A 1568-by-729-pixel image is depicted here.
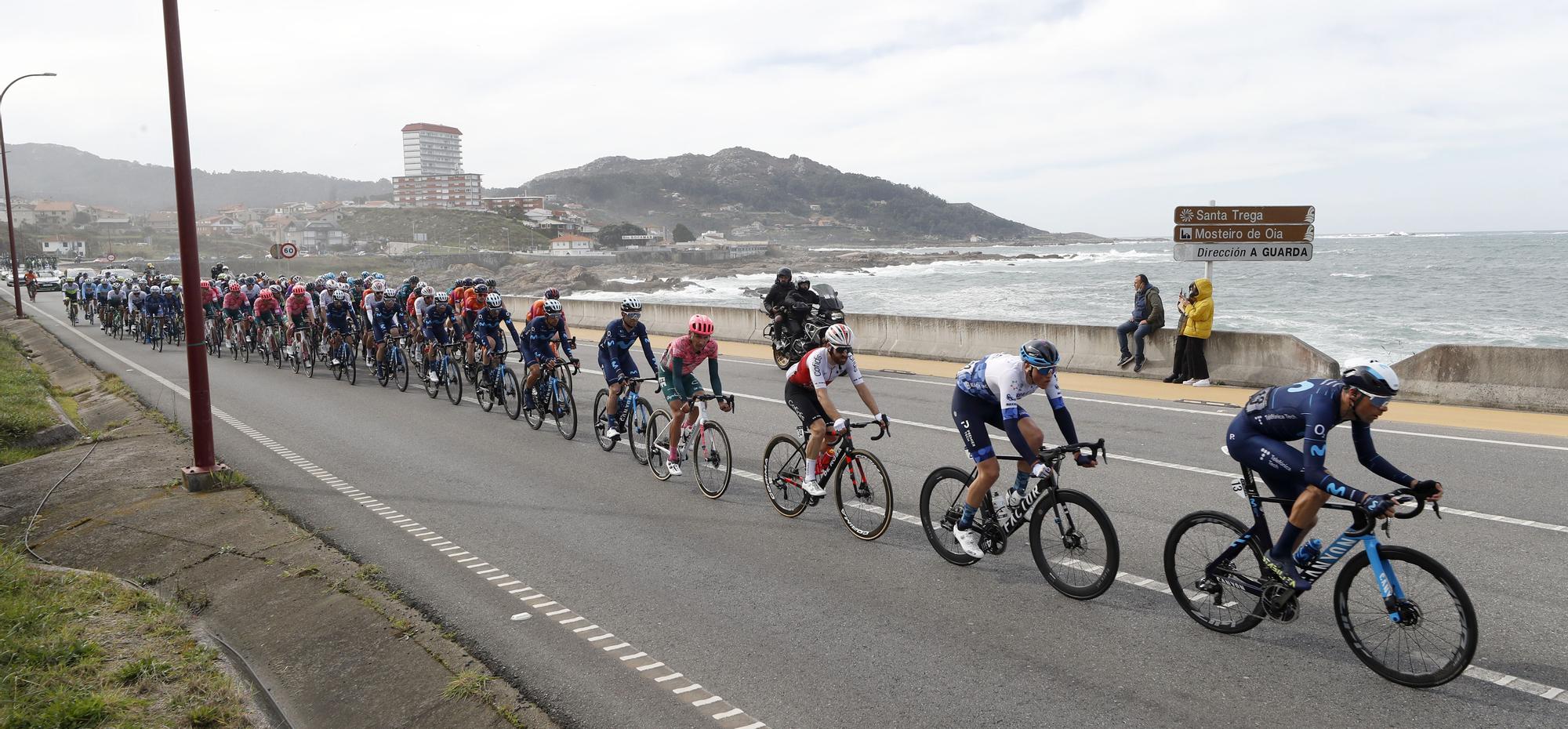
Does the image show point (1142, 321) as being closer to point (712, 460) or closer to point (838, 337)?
point (712, 460)

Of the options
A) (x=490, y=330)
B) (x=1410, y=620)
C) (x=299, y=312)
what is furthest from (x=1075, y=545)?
(x=299, y=312)

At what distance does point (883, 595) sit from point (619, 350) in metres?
5.00

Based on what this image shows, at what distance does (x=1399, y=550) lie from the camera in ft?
15.8

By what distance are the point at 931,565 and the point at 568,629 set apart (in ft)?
8.37

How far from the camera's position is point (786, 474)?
27.3 feet

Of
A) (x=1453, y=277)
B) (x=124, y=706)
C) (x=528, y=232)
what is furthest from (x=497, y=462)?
(x=528, y=232)

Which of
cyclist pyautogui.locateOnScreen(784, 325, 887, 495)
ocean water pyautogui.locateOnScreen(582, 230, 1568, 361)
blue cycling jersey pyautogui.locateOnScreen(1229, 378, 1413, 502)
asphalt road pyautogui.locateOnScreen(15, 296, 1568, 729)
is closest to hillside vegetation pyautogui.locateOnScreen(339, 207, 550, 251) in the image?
ocean water pyautogui.locateOnScreen(582, 230, 1568, 361)

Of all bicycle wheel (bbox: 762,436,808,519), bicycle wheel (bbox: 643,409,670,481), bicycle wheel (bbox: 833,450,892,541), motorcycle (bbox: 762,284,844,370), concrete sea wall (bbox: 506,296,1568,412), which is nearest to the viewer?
bicycle wheel (bbox: 833,450,892,541)

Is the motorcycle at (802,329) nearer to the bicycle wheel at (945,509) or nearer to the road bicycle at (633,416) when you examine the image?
the road bicycle at (633,416)

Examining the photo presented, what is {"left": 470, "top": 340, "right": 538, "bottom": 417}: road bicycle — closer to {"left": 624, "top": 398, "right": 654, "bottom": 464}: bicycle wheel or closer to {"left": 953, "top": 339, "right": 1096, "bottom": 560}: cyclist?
{"left": 624, "top": 398, "right": 654, "bottom": 464}: bicycle wheel

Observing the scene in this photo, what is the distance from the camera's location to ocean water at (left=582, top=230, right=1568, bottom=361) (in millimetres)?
47156

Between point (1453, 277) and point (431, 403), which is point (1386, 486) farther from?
point (1453, 277)

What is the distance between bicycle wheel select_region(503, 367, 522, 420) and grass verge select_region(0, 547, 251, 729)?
706cm

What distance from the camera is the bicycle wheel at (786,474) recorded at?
8.19 m
